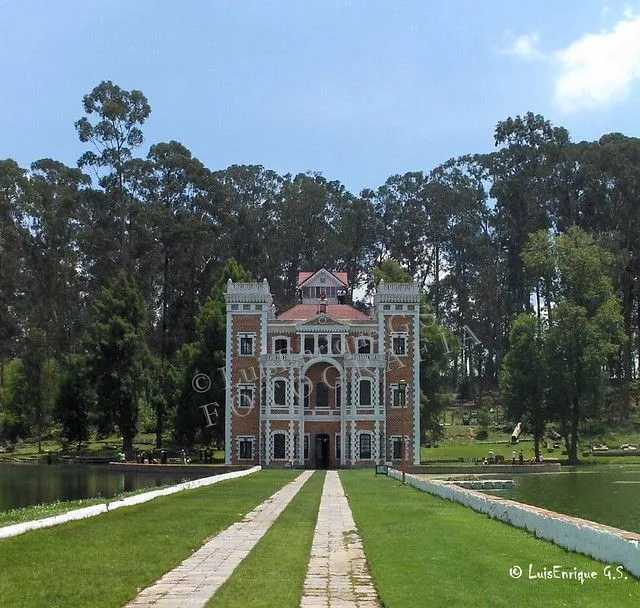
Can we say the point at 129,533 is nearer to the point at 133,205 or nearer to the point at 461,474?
the point at 461,474

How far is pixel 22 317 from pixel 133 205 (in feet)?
41.9

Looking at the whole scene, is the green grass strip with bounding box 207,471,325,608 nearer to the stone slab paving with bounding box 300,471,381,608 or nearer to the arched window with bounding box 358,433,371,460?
the stone slab paving with bounding box 300,471,381,608

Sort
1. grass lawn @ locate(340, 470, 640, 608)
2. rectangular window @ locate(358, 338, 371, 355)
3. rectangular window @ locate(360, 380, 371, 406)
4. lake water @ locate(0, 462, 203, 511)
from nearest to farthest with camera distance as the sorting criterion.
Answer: grass lawn @ locate(340, 470, 640, 608), lake water @ locate(0, 462, 203, 511), rectangular window @ locate(360, 380, 371, 406), rectangular window @ locate(358, 338, 371, 355)

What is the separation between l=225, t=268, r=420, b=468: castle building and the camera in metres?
56.6

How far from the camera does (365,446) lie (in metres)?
56.7

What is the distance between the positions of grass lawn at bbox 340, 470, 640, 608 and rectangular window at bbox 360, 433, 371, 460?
37.5 meters

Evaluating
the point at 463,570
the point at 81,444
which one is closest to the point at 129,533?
the point at 463,570

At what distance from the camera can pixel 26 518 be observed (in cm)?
1827

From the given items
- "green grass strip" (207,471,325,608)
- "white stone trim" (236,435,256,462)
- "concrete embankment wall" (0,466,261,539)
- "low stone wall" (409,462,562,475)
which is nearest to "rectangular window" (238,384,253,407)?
"white stone trim" (236,435,256,462)

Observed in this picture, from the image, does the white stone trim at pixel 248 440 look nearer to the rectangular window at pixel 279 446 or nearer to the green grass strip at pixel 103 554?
the rectangular window at pixel 279 446

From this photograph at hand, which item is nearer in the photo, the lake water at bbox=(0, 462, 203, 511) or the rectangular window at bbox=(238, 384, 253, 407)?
the lake water at bbox=(0, 462, 203, 511)

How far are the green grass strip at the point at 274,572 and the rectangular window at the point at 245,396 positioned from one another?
127ft

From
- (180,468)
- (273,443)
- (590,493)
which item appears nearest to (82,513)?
(590,493)

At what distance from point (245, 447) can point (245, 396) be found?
10.1ft
